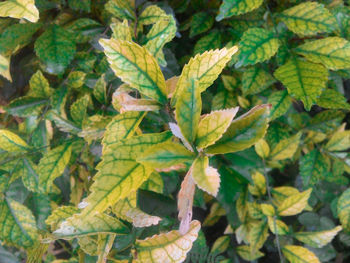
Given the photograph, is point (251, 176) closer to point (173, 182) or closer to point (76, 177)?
point (173, 182)

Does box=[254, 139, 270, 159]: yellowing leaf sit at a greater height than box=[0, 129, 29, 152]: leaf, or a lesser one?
lesser

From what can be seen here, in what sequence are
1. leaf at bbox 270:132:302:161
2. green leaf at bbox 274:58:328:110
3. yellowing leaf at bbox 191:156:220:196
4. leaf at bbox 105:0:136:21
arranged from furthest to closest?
leaf at bbox 270:132:302:161, leaf at bbox 105:0:136:21, green leaf at bbox 274:58:328:110, yellowing leaf at bbox 191:156:220:196

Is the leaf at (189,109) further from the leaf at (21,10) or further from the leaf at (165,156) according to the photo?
the leaf at (21,10)

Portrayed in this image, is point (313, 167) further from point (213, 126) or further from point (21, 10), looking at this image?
point (21, 10)

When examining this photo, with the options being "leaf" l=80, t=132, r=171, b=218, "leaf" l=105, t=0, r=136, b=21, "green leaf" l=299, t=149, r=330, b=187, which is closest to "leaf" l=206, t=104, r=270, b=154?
"leaf" l=80, t=132, r=171, b=218

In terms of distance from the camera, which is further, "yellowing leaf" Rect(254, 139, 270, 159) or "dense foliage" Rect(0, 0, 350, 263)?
"yellowing leaf" Rect(254, 139, 270, 159)

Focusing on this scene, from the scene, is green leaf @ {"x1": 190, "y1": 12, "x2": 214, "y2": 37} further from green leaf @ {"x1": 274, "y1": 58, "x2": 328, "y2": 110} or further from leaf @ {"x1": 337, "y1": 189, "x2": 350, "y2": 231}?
leaf @ {"x1": 337, "y1": 189, "x2": 350, "y2": 231}

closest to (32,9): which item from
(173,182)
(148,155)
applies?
(148,155)
